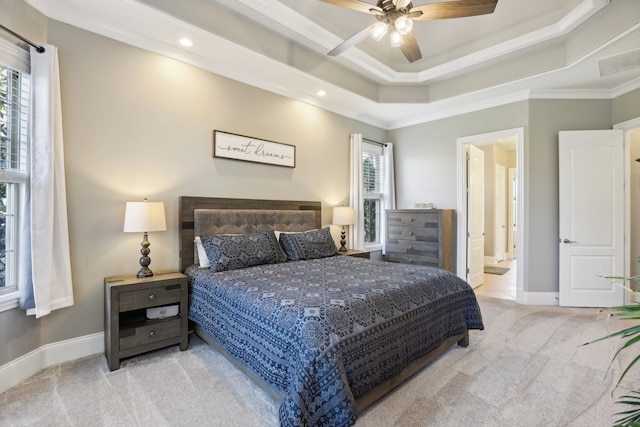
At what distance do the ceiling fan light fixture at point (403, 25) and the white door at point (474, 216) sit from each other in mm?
2973

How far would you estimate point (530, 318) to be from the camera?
359cm

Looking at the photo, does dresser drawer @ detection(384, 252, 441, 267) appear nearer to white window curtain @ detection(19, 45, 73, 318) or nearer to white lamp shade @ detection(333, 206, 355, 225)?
white lamp shade @ detection(333, 206, 355, 225)

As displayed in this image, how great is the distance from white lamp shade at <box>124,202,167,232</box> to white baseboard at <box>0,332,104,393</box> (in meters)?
1.03

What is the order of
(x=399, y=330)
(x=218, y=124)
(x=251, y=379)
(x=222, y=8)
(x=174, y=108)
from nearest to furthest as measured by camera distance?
(x=399, y=330) < (x=251, y=379) < (x=222, y=8) < (x=174, y=108) < (x=218, y=124)

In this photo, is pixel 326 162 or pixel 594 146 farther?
pixel 326 162

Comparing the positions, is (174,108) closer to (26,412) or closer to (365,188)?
(26,412)

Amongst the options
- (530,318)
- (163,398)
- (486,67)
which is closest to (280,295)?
(163,398)

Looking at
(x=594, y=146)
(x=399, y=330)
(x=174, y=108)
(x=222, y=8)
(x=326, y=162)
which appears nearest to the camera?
(x=399, y=330)

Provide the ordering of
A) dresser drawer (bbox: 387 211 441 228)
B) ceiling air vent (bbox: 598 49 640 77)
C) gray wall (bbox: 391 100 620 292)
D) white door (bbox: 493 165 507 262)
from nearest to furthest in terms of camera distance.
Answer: ceiling air vent (bbox: 598 49 640 77)
gray wall (bbox: 391 100 620 292)
dresser drawer (bbox: 387 211 441 228)
white door (bbox: 493 165 507 262)

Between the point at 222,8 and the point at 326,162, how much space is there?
92.8 inches

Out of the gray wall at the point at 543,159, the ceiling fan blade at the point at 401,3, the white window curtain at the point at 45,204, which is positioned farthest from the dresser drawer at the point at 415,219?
the white window curtain at the point at 45,204

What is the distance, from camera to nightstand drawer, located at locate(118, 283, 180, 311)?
249 cm

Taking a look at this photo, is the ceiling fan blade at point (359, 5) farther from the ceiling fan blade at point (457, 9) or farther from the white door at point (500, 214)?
the white door at point (500, 214)

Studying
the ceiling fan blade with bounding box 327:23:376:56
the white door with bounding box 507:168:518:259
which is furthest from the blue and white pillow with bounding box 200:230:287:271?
Answer: the white door with bounding box 507:168:518:259
